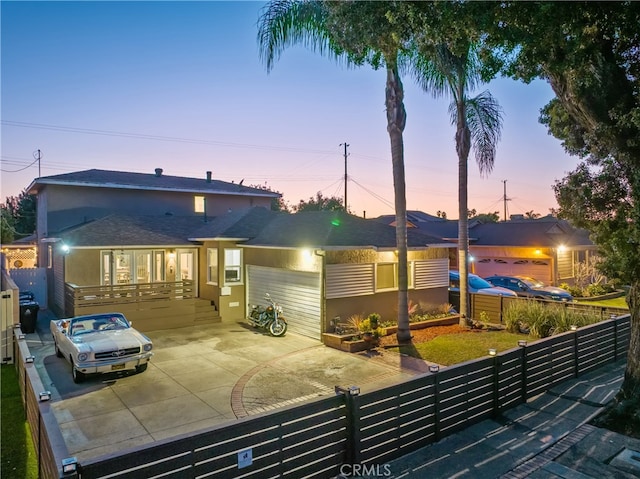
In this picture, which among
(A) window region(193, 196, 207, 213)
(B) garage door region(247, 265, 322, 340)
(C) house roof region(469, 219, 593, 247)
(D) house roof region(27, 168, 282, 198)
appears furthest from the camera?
(C) house roof region(469, 219, 593, 247)

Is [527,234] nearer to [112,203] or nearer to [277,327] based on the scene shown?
[277,327]

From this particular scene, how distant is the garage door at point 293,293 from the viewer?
42.8 feet

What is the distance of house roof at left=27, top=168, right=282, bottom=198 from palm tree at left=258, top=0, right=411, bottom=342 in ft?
43.4

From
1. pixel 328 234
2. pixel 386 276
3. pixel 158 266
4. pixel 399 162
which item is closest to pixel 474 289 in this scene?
pixel 386 276

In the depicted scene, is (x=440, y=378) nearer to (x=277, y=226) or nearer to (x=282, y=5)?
(x=282, y=5)

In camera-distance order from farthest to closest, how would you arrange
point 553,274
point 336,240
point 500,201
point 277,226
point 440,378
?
point 500,201, point 553,274, point 277,226, point 336,240, point 440,378

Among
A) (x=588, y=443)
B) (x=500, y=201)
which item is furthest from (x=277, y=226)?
(x=500, y=201)

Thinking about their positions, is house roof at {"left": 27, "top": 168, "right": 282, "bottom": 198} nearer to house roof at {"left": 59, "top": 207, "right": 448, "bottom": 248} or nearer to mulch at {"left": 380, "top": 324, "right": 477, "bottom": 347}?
house roof at {"left": 59, "top": 207, "right": 448, "bottom": 248}

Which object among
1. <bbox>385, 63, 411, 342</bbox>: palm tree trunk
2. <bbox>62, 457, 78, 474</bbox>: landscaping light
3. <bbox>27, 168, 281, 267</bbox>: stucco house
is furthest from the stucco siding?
<bbox>62, 457, 78, 474</bbox>: landscaping light

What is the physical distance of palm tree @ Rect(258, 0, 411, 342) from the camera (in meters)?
6.75

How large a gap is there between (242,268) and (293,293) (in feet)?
11.3

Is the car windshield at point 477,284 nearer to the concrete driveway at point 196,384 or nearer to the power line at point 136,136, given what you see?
the concrete driveway at point 196,384

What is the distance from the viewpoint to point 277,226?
1703 centimetres

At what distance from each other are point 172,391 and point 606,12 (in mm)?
10496
